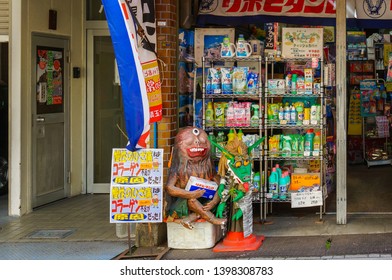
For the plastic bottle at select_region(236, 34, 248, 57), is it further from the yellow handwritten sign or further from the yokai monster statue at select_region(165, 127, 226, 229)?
the yellow handwritten sign

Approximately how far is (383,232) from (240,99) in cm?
243

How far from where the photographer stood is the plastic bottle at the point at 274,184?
30.2 ft

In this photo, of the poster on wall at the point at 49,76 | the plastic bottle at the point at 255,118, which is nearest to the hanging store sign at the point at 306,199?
the plastic bottle at the point at 255,118

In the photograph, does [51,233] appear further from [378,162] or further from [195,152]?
[378,162]

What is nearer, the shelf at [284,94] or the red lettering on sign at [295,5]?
the shelf at [284,94]

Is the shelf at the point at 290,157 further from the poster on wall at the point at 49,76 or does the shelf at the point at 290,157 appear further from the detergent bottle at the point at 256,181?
the poster on wall at the point at 49,76

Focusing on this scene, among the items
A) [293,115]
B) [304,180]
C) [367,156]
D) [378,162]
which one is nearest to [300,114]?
[293,115]

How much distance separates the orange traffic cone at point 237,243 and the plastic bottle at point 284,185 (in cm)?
123

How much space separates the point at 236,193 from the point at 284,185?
143 centimetres

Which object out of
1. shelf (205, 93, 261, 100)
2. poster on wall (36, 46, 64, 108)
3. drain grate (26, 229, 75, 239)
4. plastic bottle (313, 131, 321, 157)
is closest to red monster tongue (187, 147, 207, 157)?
shelf (205, 93, 261, 100)

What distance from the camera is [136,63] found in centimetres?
722

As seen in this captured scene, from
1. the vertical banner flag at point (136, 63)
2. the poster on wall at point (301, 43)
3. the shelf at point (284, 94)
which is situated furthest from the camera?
the poster on wall at point (301, 43)

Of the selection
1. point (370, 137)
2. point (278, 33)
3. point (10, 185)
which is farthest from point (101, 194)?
point (370, 137)

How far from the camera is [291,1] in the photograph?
9789mm
